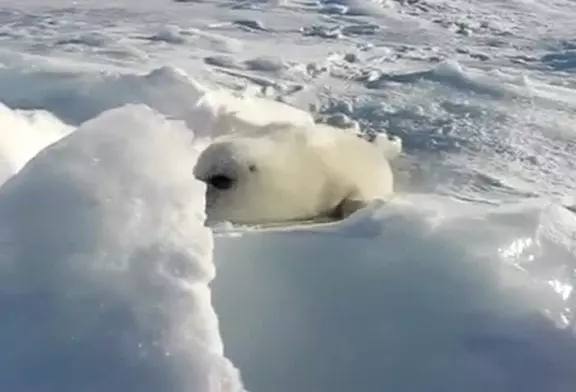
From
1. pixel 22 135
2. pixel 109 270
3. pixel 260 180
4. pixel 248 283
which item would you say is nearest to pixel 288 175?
pixel 260 180

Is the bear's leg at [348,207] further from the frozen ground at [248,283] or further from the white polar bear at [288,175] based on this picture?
the frozen ground at [248,283]

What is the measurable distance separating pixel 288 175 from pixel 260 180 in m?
0.12

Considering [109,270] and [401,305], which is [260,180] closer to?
[401,305]

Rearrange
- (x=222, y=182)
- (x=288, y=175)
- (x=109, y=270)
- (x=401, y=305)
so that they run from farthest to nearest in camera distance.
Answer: (x=288, y=175)
(x=222, y=182)
(x=401, y=305)
(x=109, y=270)

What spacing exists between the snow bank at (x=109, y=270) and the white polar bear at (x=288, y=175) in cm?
56

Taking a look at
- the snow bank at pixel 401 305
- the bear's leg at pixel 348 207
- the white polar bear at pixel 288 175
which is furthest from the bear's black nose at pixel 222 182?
the snow bank at pixel 401 305

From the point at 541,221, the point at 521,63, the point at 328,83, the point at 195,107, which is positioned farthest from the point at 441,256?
the point at 521,63

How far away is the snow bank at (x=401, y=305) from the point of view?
179 cm

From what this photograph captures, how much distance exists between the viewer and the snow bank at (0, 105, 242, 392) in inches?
60.2

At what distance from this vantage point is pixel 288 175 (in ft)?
9.55

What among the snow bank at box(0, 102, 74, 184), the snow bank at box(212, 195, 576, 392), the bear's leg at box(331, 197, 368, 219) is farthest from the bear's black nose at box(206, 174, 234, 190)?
the snow bank at box(212, 195, 576, 392)

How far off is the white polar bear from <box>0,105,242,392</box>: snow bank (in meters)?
0.56

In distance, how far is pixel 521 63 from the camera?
5.29m

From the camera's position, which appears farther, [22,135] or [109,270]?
[22,135]
